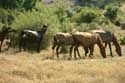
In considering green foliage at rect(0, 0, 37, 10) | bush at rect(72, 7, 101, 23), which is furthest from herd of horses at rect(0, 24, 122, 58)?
bush at rect(72, 7, 101, 23)

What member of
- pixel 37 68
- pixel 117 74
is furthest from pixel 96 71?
pixel 37 68

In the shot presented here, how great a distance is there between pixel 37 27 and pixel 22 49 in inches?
123

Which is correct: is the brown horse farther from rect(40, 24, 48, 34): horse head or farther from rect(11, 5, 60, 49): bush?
rect(11, 5, 60, 49): bush

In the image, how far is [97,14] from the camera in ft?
215

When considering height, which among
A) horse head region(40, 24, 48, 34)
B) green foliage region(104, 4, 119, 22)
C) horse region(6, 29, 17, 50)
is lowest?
green foliage region(104, 4, 119, 22)

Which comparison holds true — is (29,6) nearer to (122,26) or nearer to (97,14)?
(97,14)

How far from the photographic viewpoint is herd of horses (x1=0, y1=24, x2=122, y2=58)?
29.6 m

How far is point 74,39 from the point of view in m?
29.6

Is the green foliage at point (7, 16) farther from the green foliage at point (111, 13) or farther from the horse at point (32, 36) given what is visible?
the green foliage at point (111, 13)

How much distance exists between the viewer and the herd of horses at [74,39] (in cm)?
2958

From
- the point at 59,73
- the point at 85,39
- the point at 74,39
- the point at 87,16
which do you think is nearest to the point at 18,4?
the point at 87,16

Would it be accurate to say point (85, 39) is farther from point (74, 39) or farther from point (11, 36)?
point (11, 36)

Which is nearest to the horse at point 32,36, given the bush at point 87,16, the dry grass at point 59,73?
the dry grass at point 59,73

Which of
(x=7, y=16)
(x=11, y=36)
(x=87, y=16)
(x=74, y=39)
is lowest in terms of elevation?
(x=87, y=16)
